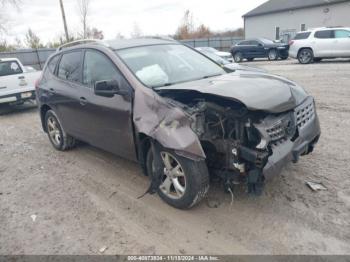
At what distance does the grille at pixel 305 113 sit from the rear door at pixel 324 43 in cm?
1433

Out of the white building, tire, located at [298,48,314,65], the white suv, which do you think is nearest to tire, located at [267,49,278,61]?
the white suv

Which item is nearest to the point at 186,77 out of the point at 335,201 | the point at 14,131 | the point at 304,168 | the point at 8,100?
the point at 304,168

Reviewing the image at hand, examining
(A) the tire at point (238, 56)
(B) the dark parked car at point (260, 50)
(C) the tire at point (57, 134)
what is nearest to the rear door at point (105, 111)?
(C) the tire at point (57, 134)

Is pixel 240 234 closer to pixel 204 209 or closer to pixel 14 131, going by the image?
pixel 204 209

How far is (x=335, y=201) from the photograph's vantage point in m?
3.35

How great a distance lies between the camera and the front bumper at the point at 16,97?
9.38 metres

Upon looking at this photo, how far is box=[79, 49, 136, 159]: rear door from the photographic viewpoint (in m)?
3.71

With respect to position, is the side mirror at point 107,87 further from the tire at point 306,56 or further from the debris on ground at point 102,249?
the tire at point 306,56

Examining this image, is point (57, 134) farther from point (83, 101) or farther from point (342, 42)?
point (342, 42)

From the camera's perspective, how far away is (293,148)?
10.5 ft

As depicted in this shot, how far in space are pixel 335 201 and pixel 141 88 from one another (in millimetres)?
2479

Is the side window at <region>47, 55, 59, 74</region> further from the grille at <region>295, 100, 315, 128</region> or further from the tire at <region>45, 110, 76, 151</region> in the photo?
the grille at <region>295, 100, 315, 128</region>

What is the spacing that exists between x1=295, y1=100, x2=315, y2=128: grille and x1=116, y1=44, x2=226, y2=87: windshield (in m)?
1.23

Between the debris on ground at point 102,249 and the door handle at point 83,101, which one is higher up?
the door handle at point 83,101
